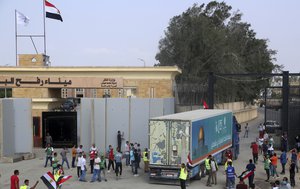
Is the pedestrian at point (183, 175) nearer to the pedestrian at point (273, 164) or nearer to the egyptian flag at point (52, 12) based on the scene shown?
the pedestrian at point (273, 164)

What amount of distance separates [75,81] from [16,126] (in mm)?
6864

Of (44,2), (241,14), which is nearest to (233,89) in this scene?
(241,14)

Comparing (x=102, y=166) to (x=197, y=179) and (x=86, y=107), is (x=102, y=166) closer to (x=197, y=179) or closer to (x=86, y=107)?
(x=197, y=179)

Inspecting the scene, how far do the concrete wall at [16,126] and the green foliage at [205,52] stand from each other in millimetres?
24424

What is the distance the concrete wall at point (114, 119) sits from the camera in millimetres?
29469

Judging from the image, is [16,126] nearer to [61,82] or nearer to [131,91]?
[61,82]

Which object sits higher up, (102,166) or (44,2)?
(44,2)

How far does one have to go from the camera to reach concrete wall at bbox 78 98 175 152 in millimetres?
29469

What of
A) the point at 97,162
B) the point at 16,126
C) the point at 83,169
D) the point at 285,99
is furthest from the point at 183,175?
the point at 285,99

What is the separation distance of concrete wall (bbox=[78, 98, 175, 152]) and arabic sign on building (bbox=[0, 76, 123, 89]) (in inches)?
163

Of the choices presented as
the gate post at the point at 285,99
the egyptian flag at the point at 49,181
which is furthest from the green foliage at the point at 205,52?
the egyptian flag at the point at 49,181

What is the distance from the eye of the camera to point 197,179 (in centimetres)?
2055

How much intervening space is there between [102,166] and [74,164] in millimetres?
4556

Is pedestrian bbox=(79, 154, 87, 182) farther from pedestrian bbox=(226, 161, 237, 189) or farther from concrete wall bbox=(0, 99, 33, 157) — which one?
concrete wall bbox=(0, 99, 33, 157)
